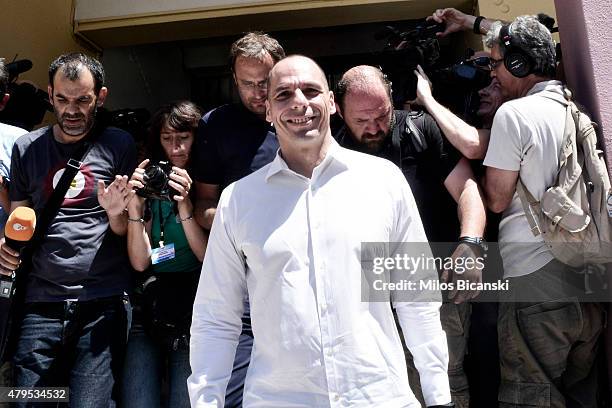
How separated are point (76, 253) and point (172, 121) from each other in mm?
809

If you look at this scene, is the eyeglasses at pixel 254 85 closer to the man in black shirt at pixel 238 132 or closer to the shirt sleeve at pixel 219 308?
the man in black shirt at pixel 238 132

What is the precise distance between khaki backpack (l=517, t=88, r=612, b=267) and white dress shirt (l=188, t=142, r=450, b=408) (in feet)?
2.50

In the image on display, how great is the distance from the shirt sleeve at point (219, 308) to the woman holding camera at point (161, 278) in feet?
2.97

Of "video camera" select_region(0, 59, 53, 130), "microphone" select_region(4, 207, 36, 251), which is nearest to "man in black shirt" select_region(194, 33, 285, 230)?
"microphone" select_region(4, 207, 36, 251)

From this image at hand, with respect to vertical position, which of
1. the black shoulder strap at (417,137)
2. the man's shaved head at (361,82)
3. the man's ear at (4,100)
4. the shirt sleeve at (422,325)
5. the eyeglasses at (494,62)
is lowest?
the shirt sleeve at (422,325)

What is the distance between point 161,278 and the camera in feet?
10.7

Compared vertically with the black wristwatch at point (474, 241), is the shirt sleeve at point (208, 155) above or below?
above

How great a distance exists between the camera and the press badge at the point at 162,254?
3209mm

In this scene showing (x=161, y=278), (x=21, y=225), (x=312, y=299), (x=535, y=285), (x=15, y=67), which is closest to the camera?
(x=312, y=299)

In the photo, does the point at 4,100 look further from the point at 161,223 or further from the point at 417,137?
the point at 417,137

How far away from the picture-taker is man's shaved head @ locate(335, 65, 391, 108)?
3016 millimetres
